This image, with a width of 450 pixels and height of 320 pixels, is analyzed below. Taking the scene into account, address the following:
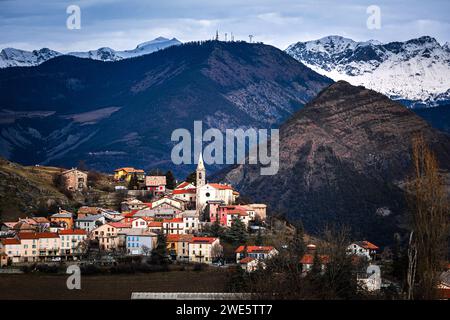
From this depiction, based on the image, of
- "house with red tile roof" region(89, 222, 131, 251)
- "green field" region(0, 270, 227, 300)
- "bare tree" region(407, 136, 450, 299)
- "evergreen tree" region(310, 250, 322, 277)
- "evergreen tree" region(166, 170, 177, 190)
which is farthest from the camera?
"evergreen tree" region(166, 170, 177, 190)

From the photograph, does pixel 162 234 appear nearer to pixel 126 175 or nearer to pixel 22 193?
pixel 22 193

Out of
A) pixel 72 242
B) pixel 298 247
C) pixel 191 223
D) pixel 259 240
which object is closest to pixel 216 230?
pixel 191 223

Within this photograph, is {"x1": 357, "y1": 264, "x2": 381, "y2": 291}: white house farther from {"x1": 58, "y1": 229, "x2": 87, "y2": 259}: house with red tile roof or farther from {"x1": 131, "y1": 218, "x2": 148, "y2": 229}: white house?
{"x1": 58, "y1": 229, "x2": 87, "y2": 259}: house with red tile roof

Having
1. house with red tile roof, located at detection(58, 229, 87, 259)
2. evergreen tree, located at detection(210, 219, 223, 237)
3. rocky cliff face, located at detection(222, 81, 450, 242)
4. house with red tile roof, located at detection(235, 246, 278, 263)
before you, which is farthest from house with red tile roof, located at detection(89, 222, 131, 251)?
rocky cliff face, located at detection(222, 81, 450, 242)

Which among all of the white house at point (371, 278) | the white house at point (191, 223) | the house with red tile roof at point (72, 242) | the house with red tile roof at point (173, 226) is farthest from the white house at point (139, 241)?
the white house at point (371, 278)

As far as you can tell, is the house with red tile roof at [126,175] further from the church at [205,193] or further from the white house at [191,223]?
the white house at [191,223]

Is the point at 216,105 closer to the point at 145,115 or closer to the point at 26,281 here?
the point at 145,115
